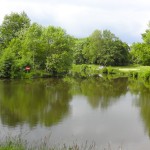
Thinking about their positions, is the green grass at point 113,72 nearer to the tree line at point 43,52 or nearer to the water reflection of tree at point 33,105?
the tree line at point 43,52

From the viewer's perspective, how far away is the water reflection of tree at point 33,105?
2061cm

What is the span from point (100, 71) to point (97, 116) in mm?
44040

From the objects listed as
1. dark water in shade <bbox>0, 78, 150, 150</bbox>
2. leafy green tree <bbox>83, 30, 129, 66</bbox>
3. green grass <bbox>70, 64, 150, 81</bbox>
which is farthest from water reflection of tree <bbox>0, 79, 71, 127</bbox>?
leafy green tree <bbox>83, 30, 129, 66</bbox>

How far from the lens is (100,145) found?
15680mm

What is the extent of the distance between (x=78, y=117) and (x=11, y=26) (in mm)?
44897

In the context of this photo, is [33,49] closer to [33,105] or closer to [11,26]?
[11,26]

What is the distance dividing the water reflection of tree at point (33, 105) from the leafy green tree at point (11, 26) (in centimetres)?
2835

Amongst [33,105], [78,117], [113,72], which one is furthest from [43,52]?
[78,117]

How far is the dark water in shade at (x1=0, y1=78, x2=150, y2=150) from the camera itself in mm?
16750

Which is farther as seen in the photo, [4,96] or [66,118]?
[4,96]

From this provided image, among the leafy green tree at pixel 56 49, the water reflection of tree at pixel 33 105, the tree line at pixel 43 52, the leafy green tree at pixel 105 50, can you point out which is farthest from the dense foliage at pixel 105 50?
the water reflection of tree at pixel 33 105

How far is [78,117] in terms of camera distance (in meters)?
21.6

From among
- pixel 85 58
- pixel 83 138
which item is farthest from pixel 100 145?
pixel 85 58

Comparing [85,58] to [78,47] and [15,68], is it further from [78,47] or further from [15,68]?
[15,68]
